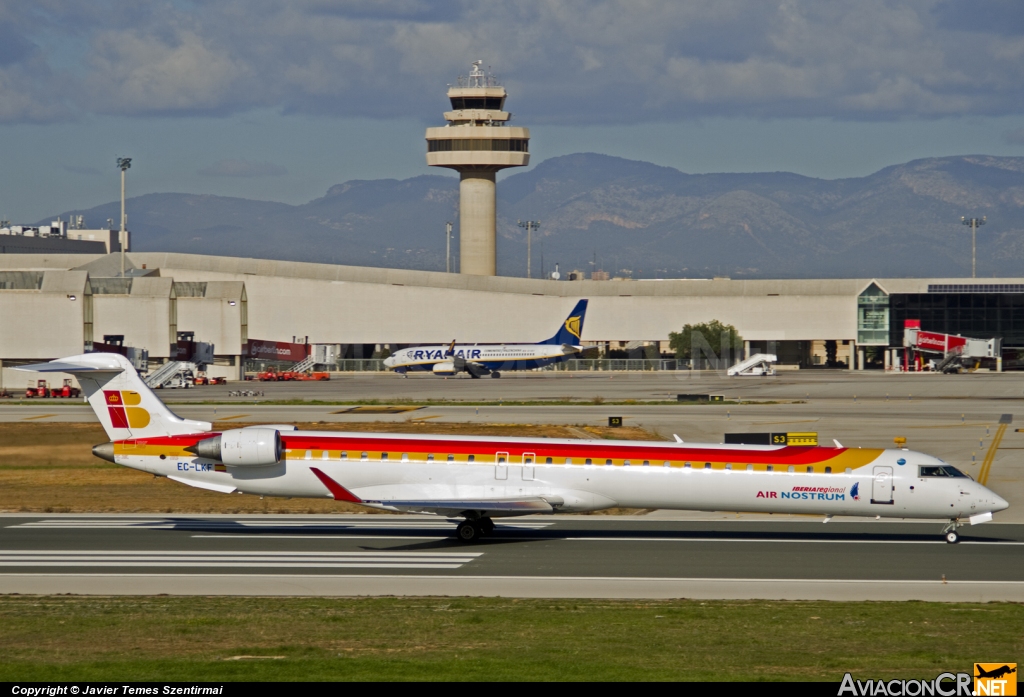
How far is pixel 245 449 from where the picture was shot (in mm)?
31734

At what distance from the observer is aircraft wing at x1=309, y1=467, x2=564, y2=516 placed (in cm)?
3072

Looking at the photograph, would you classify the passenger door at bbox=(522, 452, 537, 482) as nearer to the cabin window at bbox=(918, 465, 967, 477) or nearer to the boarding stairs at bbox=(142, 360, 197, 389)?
the cabin window at bbox=(918, 465, 967, 477)

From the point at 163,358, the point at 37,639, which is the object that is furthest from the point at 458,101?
the point at 37,639

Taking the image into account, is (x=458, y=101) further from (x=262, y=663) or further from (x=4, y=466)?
(x=262, y=663)

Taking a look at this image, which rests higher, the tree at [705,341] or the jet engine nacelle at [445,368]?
the tree at [705,341]

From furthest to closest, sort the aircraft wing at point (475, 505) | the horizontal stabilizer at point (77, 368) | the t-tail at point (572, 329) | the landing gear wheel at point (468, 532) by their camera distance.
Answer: the t-tail at point (572, 329)
the horizontal stabilizer at point (77, 368)
the landing gear wheel at point (468, 532)
the aircraft wing at point (475, 505)

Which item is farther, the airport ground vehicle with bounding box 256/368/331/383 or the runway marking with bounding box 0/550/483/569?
the airport ground vehicle with bounding box 256/368/331/383

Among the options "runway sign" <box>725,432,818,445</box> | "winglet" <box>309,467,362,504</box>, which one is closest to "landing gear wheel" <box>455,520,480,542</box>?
"winglet" <box>309,467,362,504</box>

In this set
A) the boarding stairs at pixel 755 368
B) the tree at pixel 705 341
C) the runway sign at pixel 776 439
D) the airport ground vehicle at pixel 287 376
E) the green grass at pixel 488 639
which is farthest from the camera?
the tree at pixel 705 341

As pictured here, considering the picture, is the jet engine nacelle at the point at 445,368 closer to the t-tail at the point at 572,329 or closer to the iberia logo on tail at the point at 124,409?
the t-tail at the point at 572,329

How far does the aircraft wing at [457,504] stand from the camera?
30719mm

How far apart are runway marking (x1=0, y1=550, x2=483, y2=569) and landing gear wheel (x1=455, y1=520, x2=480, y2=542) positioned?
5.03ft

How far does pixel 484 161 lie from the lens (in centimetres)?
16838

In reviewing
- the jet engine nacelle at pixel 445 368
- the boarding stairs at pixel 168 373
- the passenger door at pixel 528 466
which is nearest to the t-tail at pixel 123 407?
the passenger door at pixel 528 466
